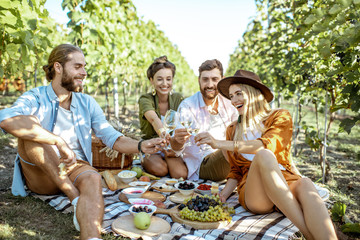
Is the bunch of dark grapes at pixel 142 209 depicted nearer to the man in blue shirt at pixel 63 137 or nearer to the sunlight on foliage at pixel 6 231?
the man in blue shirt at pixel 63 137

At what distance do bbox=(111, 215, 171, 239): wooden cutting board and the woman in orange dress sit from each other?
74 centimetres

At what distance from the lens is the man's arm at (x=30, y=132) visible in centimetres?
249

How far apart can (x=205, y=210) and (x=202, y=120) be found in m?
1.61

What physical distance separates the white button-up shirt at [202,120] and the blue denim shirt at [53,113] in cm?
110

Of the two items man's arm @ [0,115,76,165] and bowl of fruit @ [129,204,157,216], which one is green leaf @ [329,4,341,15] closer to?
bowl of fruit @ [129,204,157,216]

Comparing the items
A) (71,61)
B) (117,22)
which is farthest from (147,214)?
(117,22)

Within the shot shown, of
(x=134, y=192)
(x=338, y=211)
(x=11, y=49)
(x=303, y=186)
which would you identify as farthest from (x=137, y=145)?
(x=338, y=211)

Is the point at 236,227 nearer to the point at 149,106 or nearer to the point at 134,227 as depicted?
the point at 134,227

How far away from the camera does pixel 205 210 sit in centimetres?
257

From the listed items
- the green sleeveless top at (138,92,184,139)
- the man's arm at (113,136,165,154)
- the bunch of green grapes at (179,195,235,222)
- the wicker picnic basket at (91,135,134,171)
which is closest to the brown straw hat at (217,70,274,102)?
the man's arm at (113,136,165,154)

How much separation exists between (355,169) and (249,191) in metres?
3.35

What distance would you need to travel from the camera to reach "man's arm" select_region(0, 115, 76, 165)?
2.49 metres

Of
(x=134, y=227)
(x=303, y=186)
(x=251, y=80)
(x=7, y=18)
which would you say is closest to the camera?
(x=303, y=186)

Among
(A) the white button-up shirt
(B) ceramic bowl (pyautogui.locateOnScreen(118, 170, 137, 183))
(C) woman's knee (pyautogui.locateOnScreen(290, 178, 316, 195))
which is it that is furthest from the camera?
(A) the white button-up shirt
